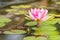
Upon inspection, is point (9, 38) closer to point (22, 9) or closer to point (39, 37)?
point (39, 37)

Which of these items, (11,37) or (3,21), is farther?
(3,21)

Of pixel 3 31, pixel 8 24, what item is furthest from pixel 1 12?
pixel 3 31

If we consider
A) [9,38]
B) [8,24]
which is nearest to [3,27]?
[8,24]

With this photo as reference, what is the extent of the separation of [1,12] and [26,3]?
0.44 meters

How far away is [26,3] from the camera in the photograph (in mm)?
2150

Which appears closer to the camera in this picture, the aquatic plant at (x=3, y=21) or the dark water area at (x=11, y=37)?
the dark water area at (x=11, y=37)

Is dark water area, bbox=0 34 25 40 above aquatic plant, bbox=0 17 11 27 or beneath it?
beneath

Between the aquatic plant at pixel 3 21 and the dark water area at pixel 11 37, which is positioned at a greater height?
the aquatic plant at pixel 3 21

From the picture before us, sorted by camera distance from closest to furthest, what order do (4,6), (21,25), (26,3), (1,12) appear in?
1. (21,25)
2. (1,12)
3. (4,6)
4. (26,3)

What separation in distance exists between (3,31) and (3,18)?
0.82ft

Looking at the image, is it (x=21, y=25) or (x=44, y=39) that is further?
(x=21, y=25)

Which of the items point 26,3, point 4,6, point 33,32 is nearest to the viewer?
point 33,32

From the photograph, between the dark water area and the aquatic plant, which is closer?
the dark water area

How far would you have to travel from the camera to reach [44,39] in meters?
1.18
